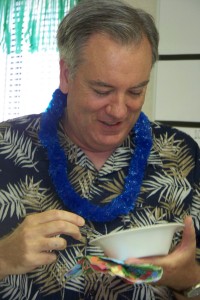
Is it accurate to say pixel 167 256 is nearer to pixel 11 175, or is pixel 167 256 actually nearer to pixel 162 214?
pixel 162 214

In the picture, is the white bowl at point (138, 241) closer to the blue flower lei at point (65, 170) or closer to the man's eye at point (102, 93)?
the blue flower lei at point (65, 170)

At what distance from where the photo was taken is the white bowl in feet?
2.63

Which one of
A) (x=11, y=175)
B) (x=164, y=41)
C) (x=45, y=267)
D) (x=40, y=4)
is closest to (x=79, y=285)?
(x=45, y=267)

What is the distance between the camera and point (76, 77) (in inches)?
44.5

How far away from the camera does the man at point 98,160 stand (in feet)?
3.52

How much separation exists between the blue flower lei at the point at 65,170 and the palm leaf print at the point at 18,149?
0.05 meters

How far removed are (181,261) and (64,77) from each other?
0.61m

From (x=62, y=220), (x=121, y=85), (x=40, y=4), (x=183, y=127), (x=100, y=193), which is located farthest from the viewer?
(x=40, y=4)

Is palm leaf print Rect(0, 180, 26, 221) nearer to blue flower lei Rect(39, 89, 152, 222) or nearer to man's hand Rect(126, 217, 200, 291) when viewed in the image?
blue flower lei Rect(39, 89, 152, 222)

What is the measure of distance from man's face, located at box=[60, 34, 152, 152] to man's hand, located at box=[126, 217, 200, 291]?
0.34 meters

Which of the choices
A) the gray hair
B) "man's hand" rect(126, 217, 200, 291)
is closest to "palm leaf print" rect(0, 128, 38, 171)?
the gray hair

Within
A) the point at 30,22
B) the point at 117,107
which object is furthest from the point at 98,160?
the point at 30,22

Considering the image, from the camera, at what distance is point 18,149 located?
1245 millimetres

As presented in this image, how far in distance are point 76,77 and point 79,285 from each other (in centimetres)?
53
